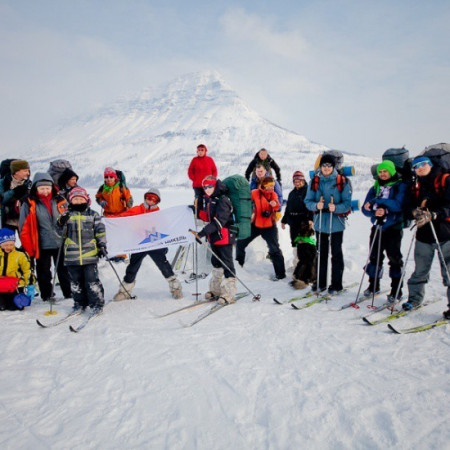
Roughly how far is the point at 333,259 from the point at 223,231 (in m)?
2.04

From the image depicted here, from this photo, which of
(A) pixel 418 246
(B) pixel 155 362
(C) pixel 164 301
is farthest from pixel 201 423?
(A) pixel 418 246

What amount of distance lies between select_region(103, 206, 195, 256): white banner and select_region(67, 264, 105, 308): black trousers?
80 cm

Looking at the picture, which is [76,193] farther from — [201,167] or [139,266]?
[201,167]

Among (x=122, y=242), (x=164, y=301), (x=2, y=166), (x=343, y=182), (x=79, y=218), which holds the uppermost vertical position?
(x=2, y=166)

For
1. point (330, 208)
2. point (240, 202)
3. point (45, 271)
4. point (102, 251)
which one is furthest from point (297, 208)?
point (45, 271)

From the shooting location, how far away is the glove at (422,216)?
4.15m

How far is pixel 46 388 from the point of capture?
3.13 meters

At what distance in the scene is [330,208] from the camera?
5344 millimetres

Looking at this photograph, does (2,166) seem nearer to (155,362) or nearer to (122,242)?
(122,242)

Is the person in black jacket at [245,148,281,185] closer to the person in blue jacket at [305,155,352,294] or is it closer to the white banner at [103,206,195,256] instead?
the person in blue jacket at [305,155,352,294]

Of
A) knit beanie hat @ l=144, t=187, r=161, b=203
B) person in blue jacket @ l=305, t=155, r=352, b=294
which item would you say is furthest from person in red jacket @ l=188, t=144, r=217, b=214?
person in blue jacket @ l=305, t=155, r=352, b=294

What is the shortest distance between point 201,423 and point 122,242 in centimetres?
397

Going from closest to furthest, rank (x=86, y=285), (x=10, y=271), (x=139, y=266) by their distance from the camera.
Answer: (x=86, y=285), (x=10, y=271), (x=139, y=266)

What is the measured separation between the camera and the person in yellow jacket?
17.1 feet
